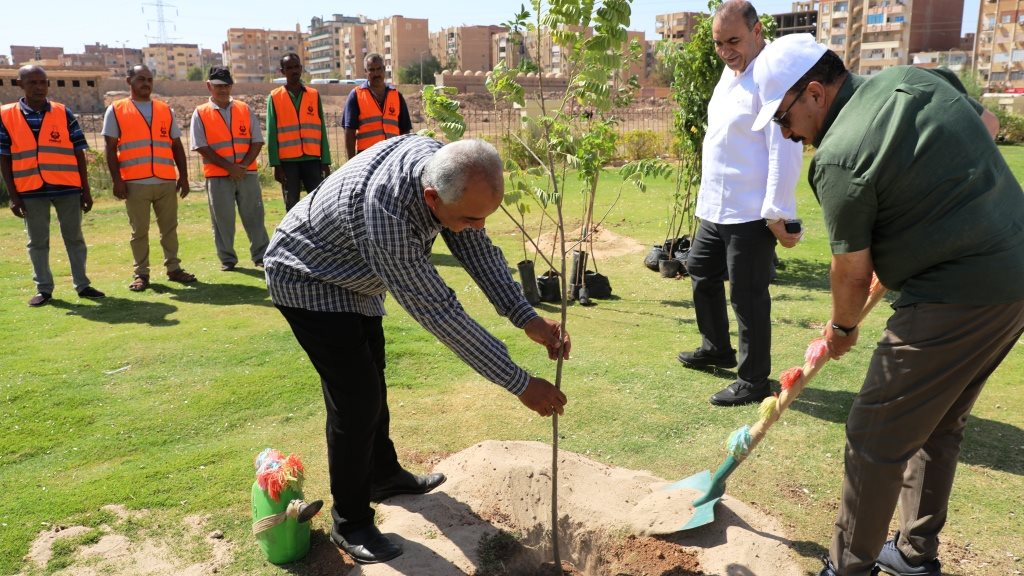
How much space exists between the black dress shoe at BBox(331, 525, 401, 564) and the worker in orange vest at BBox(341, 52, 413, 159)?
19.5 feet

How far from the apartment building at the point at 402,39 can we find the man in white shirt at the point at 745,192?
117 meters

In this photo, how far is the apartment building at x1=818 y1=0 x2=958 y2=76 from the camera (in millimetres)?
71250

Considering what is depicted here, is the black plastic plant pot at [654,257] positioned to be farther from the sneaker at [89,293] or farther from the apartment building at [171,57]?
the apartment building at [171,57]

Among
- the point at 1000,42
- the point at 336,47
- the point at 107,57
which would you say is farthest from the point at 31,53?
the point at 1000,42

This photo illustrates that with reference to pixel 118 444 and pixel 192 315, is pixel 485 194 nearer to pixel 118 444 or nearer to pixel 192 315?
pixel 118 444

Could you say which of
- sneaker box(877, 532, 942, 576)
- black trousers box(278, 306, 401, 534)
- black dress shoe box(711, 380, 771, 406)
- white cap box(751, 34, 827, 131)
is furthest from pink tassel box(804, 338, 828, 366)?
black trousers box(278, 306, 401, 534)

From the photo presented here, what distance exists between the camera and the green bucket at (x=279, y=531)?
3.14 metres

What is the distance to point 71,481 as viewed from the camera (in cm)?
393

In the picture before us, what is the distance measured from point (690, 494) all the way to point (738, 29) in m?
2.56

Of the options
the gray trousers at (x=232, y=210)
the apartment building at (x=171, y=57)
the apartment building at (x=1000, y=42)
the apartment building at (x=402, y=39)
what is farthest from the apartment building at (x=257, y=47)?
the gray trousers at (x=232, y=210)

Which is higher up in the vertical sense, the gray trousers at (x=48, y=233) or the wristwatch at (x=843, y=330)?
the wristwatch at (x=843, y=330)

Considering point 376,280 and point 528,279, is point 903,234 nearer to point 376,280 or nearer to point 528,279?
point 376,280

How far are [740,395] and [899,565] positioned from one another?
1718mm

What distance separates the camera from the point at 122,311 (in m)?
7.25
